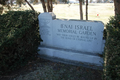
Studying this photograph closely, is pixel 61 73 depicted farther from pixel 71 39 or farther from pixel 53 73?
pixel 71 39

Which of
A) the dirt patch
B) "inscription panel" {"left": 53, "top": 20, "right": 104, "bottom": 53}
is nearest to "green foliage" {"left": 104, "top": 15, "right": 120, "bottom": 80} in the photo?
"inscription panel" {"left": 53, "top": 20, "right": 104, "bottom": 53}

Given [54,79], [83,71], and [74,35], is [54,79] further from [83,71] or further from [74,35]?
[74,35]

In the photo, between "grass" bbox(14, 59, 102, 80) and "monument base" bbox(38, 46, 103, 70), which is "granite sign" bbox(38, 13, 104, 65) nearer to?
"monument base" bbox(38, 46, 103, 70)

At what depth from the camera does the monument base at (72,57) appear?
12.6ft

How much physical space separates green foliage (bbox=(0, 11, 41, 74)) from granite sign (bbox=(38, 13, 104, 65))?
403 millimetres

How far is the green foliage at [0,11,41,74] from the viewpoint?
130 inches

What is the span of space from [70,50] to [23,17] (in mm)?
2103

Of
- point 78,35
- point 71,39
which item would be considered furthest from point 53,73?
point 78,35

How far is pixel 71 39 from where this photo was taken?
14.0 ft

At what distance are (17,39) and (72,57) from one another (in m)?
1.97

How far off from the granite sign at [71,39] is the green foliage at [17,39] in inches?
15.9

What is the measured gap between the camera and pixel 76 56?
4.09 metres

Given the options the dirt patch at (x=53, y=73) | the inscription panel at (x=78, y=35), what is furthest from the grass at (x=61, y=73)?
the inscription panel at (x=78, y=35)

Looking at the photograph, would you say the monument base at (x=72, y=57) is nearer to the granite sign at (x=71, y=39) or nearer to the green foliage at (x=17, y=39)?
the granite sign at (x=71, y=39)
